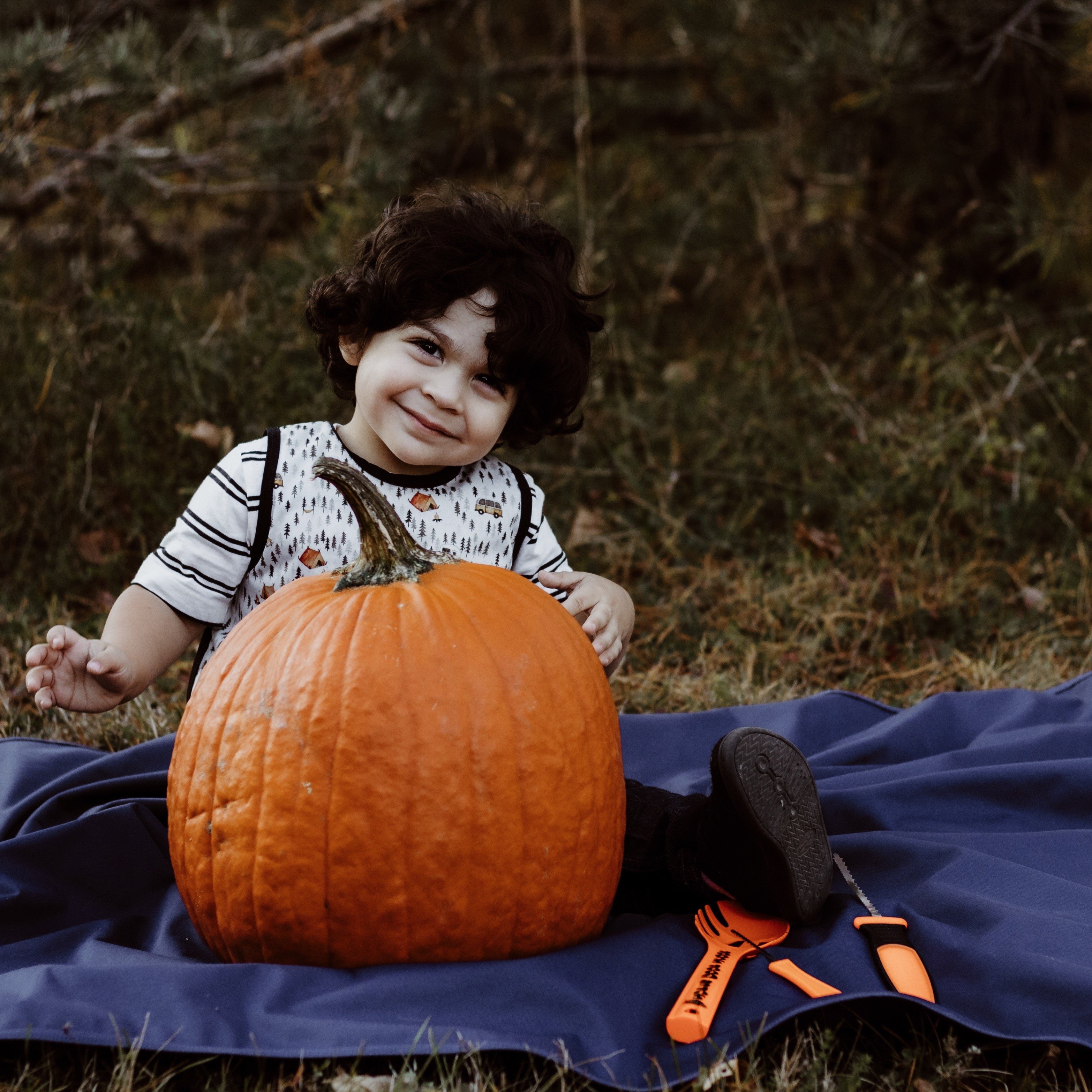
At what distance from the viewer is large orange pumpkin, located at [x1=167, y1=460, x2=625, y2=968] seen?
1.36 m

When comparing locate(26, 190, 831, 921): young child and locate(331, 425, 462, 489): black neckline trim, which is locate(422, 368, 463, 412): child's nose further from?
locate(331, 425, 462, 489): black neckline trim

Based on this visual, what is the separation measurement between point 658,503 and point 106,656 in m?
2.06

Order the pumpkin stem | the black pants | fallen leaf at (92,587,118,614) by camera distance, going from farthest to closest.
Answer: fallen leaf at (92,587,118,614), the black pants, the pumpkin stem

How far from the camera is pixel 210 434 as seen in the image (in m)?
3.19

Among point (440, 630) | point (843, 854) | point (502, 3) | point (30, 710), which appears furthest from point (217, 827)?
point (502, 3)

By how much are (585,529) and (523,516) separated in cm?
125

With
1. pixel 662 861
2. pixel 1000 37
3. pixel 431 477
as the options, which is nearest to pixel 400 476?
pixel 431 477

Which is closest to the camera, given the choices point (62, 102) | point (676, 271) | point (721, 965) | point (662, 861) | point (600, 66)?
point (721, 965)

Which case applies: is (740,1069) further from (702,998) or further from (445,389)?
(445,389)

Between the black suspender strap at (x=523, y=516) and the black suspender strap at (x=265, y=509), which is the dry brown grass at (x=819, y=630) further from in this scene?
the black suspender strap at (x=523, y=516)

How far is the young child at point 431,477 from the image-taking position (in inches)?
68.4

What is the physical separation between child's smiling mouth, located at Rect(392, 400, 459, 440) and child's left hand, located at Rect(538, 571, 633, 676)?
34 cm

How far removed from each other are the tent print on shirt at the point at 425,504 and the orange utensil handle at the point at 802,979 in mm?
957

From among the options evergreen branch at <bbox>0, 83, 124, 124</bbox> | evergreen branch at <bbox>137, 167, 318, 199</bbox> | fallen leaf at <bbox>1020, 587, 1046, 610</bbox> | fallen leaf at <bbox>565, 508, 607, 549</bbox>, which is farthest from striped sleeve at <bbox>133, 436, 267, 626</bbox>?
fallen leaf at <bbox>1020, 587, 1046, 610</bbox>
